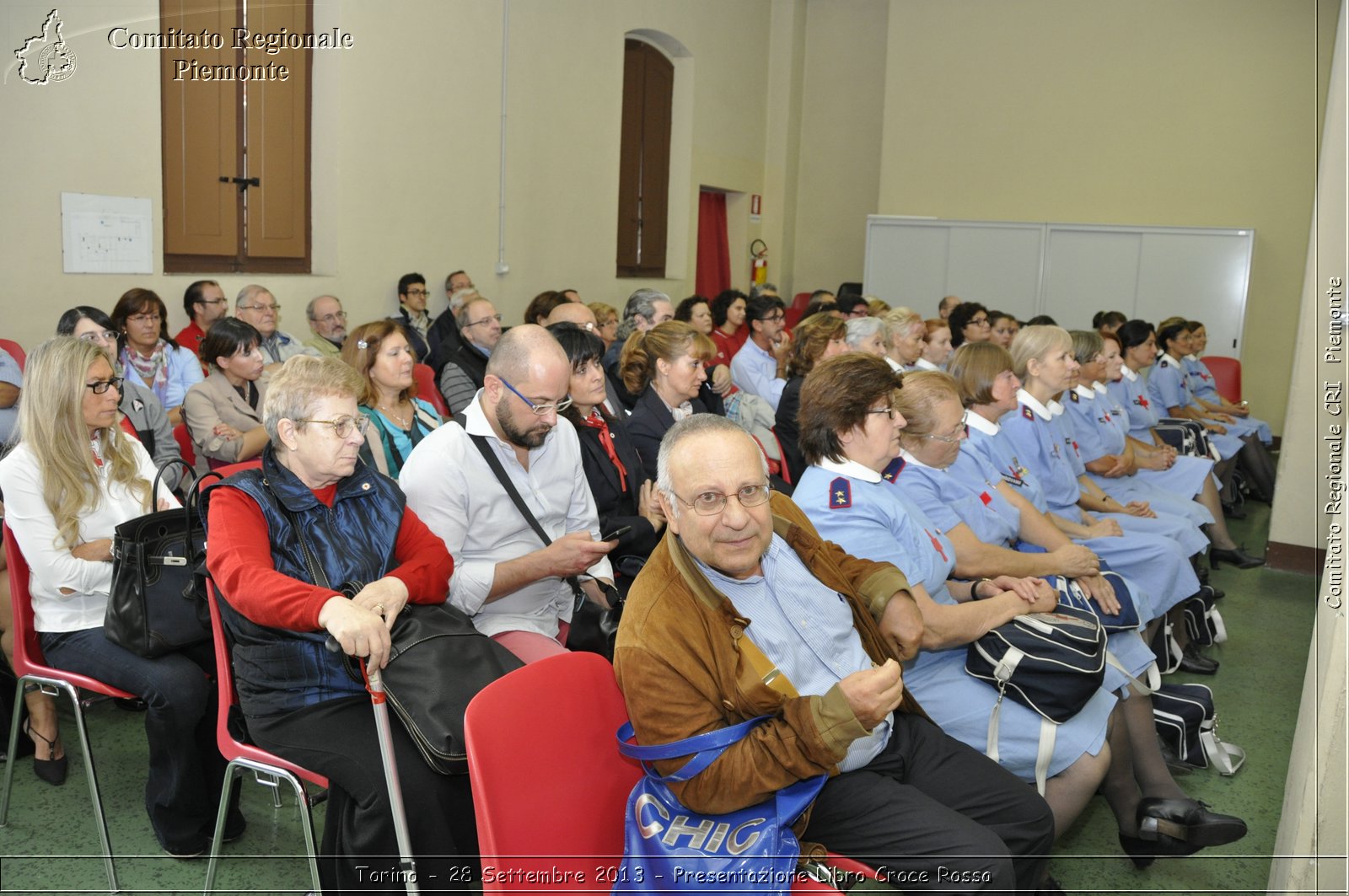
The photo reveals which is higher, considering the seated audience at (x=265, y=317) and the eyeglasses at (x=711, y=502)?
the seated audience at (x=265, y=317)

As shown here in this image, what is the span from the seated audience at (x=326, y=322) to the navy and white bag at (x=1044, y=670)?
4996mm

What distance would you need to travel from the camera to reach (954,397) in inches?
117

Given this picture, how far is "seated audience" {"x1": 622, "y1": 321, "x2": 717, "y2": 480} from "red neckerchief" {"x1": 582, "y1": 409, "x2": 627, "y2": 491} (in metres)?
0.37

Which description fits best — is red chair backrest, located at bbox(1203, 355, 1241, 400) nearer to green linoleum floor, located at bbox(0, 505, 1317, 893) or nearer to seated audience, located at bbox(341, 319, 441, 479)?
green linoleum floor, located at bbox(0, 505, 1317, 893)

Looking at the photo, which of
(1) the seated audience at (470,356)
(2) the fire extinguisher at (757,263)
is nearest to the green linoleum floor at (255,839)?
(1) the seated audience at (470,356)

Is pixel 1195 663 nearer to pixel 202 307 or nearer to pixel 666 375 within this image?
pixel 666 375

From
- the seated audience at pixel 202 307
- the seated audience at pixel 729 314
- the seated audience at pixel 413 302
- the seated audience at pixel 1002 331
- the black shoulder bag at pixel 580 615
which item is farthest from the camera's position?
the seated audience at pixel 729 314

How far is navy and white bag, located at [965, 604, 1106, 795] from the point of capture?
8.32ft

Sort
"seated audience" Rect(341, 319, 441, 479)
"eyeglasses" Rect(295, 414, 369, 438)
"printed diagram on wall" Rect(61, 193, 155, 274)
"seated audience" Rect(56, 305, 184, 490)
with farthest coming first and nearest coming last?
1. "printed diagram on wall" Rect(61, 193, 155, 274)
2. "seated audience" Rect(56, 305, 184, 490)
3. "seated audience" Rect(341, 319, 441, 479)
4. "eyeglasses" Rect(295, 414, 369, 438)

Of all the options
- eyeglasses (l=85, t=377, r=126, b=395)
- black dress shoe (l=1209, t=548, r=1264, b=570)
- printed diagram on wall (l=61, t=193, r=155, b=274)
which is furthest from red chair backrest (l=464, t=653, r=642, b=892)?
black dress shoe (l=1209, t=548, r=1264, b=570)

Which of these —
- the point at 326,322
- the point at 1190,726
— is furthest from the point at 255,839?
the point at 326,322

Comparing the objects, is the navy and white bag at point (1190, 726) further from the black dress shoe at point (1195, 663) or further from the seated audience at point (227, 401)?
the seated audience at point (227, 401)

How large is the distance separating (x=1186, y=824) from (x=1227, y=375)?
8298mm

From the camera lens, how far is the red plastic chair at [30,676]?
2.55 metres
